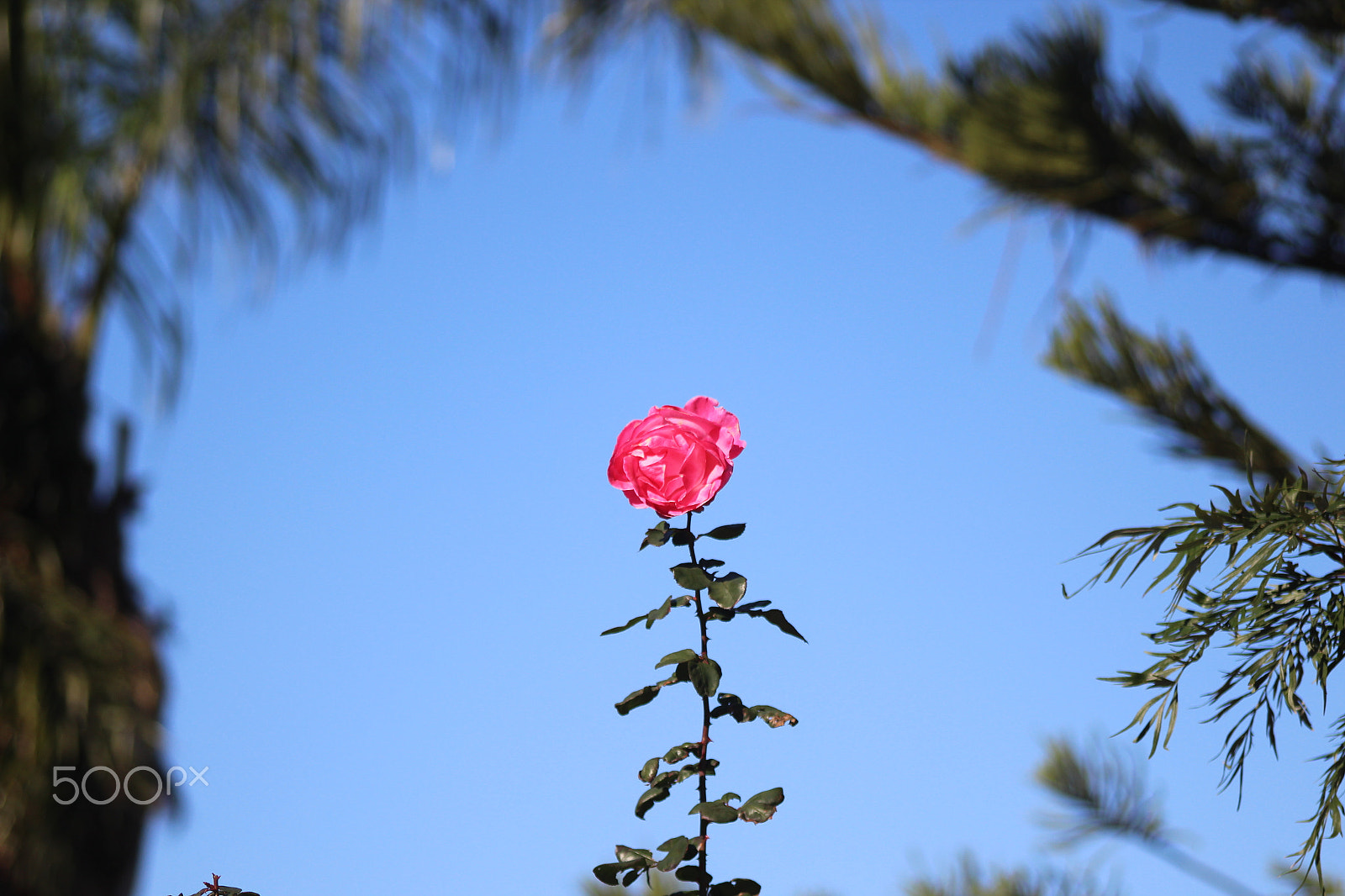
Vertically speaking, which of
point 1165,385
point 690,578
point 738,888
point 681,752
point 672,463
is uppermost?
point 1165,385

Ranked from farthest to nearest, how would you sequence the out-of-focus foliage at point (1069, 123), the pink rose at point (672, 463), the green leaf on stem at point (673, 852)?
the out-of-focus foliage at point (1069, 123), the pink rose at point (672, 463), the green leaf on stem at point (673, 852)

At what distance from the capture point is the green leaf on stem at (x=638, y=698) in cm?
106

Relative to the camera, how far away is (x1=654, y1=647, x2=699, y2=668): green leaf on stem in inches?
41.1

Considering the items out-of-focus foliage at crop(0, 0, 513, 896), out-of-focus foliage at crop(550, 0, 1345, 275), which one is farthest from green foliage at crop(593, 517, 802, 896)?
out-of-focus foliage at crop(550, 0, 1345, 275)

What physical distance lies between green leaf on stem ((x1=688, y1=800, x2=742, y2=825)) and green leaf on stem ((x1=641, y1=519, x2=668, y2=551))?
0.26 meters

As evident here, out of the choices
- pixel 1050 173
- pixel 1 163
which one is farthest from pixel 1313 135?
pixel 1 163

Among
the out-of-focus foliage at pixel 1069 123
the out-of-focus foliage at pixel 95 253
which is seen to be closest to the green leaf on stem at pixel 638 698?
the out-of-focus foliage at pixel 95 253

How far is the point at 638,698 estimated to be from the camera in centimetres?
107

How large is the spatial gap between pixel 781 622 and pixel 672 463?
0.62 ft

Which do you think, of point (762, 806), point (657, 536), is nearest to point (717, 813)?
point (762, 806)

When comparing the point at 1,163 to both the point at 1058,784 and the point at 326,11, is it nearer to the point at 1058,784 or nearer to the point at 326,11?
the point at 326,11

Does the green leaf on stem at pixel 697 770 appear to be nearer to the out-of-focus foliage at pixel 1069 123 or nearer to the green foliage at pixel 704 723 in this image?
the green foliage at pixel 704 723

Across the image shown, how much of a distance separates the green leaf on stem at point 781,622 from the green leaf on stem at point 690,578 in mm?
69

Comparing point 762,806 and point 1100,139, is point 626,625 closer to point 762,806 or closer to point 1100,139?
point 762,806
